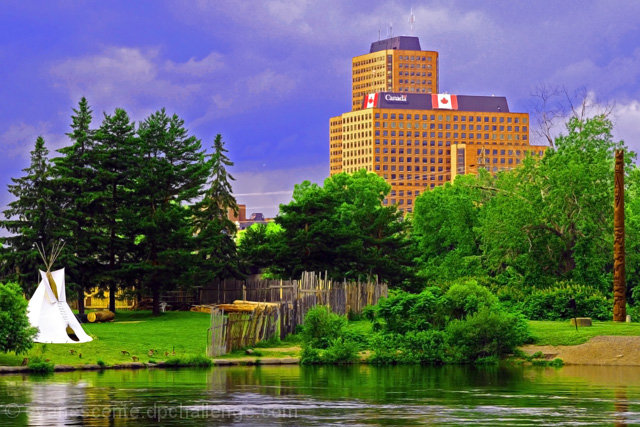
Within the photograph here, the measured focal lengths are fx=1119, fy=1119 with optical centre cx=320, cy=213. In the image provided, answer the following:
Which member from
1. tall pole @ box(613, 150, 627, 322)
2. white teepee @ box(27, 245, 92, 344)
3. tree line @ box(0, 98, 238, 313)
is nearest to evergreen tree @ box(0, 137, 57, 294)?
tree line @ box(0, 98, 238, 313)

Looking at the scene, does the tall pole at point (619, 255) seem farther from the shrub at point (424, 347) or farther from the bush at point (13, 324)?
the bush at point (13, 324)

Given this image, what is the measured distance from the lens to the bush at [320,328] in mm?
45531

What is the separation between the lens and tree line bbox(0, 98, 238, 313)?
64688mm

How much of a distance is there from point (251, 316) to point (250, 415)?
21181 millimetres

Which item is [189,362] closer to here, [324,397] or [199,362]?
[199,362]

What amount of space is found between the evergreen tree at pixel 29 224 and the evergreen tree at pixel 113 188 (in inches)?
126

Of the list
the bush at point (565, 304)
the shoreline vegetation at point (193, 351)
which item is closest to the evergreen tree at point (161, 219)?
the shoreline vegetation at point (193, 351)

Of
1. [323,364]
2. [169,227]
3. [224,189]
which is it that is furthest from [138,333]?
[224,189]

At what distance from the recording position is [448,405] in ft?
91.4

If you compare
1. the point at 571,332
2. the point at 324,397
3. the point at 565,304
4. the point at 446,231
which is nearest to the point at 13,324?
the point at 324,397

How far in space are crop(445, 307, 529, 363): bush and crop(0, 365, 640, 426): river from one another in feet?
10.6

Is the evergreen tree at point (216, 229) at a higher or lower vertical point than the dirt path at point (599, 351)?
higher

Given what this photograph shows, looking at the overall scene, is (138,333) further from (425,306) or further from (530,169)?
(530,169)

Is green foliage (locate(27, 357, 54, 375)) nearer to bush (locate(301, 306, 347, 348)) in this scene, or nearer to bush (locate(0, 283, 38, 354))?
bush (locate(0, 283, 38, 354))
